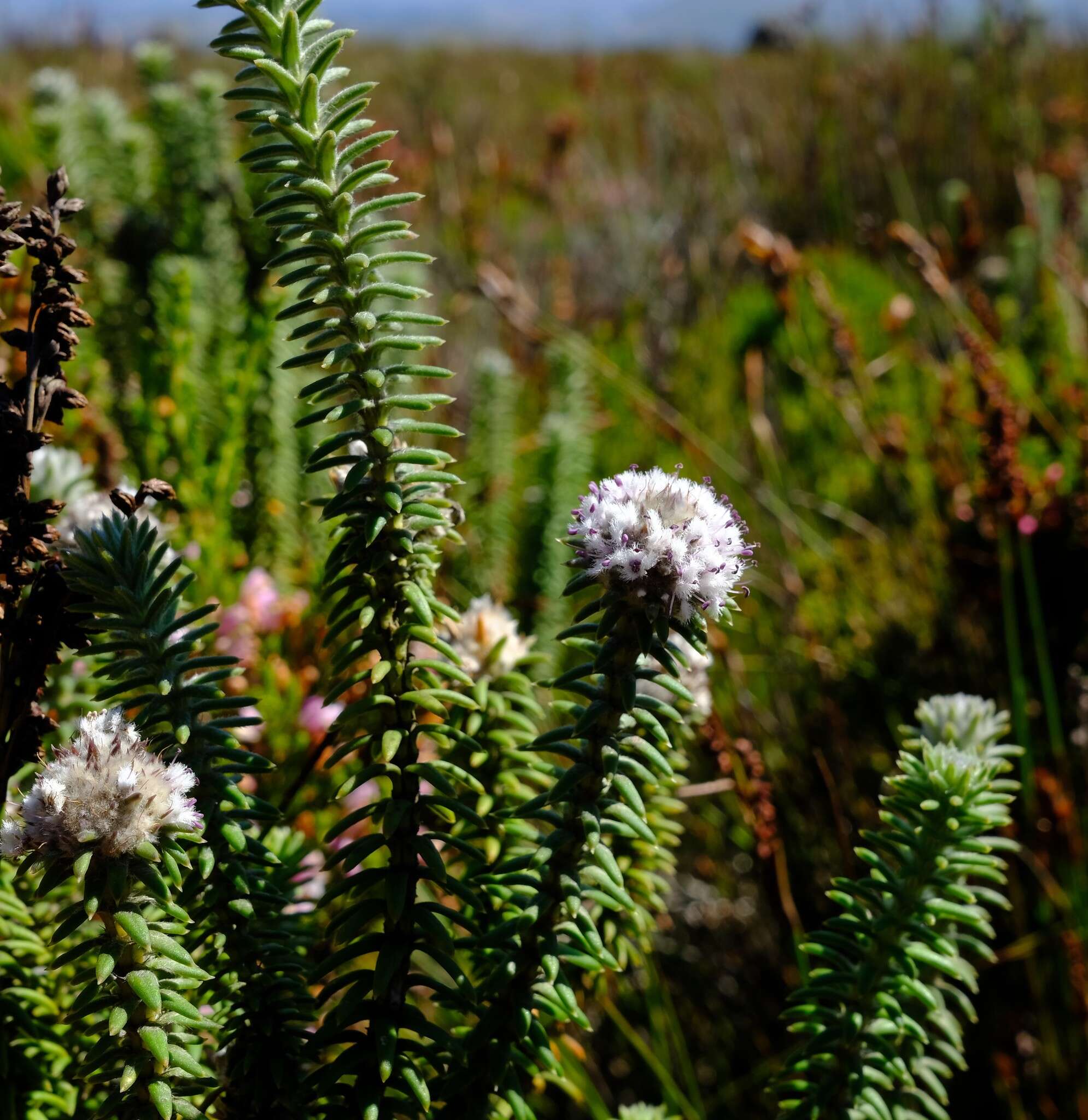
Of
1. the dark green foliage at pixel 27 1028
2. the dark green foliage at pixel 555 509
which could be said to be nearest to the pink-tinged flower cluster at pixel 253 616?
the dark green foliage at pixel 555 509

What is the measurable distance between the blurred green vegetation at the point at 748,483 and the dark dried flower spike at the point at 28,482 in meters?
0.53

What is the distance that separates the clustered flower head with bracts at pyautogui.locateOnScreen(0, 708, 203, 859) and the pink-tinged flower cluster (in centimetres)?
108

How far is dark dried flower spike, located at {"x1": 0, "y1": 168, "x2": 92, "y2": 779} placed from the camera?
0.96m

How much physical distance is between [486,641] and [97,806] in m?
0.61

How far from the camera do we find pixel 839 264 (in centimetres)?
536

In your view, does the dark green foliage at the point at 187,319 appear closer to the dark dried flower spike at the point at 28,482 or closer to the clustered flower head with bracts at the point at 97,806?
the dark dried flower spike at the point at 28,482

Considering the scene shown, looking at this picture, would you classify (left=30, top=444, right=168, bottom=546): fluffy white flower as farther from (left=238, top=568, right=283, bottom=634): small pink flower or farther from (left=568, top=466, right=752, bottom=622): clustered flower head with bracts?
(left=568, top=466, right=752, bottom=622): clustered flower head with bracts

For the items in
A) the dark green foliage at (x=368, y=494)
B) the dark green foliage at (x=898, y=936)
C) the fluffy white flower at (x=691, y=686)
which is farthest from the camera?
the fluffy white flower at (x=691, y=686)

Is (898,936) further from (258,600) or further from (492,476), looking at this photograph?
(492,476)

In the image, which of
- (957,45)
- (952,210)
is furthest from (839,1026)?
(957,45)

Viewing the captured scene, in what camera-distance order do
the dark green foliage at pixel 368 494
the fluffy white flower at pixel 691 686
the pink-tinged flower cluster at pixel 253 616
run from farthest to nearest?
the pink-tinged flower cluster at pixel 253 616, the fluffy white flower at pixel 691 686, the dark green foliage at pixel 368 494

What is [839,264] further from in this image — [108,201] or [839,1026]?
[839,1026]

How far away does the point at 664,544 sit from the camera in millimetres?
842

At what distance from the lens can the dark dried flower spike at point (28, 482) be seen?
3.14 ft
